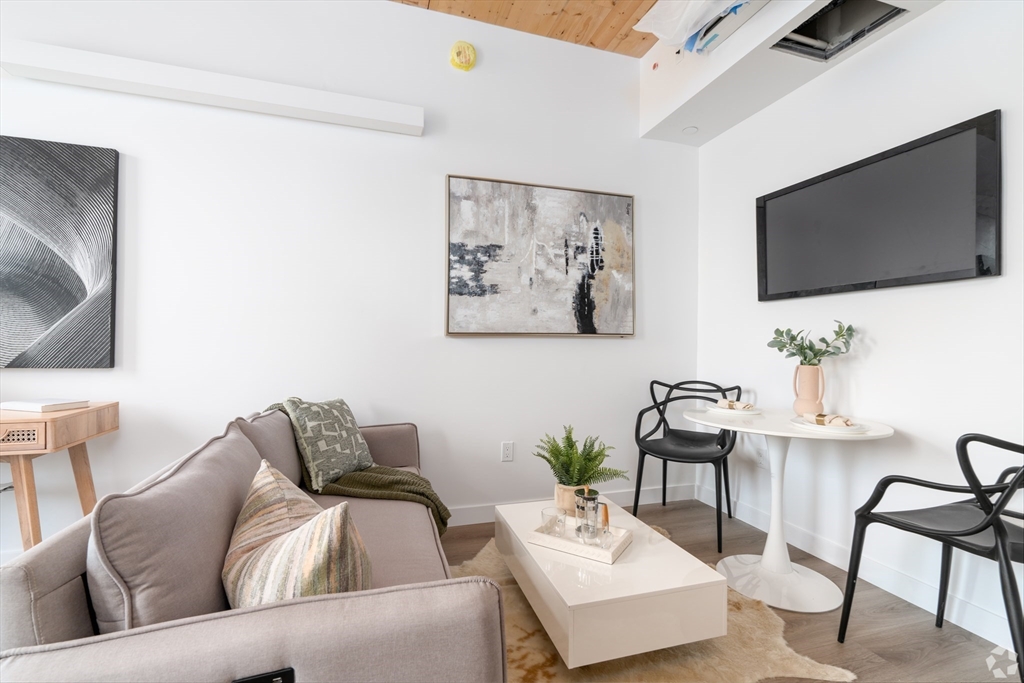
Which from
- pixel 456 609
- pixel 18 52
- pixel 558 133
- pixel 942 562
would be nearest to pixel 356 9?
pixel 558 133

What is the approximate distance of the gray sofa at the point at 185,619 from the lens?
71 centimetres

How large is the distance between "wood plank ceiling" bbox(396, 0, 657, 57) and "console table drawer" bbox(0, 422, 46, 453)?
2.62 m

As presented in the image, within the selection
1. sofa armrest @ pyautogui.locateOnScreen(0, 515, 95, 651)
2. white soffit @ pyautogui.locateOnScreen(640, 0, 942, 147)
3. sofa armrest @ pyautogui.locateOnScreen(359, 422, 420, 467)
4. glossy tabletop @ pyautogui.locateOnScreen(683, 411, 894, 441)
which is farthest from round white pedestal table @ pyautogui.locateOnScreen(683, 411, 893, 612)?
→ sofa armrest @ pyautogui.locateOnScreen(0, 515, 95, 651)

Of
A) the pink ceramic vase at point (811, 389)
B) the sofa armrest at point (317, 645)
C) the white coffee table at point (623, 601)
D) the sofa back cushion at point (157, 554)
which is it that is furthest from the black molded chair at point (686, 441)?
the sofa back cushion at point (157, 554)

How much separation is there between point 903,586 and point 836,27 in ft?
7.92

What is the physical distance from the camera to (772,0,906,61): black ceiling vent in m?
2.00

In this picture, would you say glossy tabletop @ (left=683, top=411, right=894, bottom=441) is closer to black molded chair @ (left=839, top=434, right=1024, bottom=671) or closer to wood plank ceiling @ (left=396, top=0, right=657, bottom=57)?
black molded chair @ (left=839, top=434, right=1024, bottom=671)

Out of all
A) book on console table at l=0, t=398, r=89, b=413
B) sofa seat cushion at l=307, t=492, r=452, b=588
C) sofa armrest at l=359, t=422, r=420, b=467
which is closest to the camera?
sofa seat cushion at l=307, t=492, r=452, b=588

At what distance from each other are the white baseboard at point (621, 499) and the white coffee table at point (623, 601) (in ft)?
3.61

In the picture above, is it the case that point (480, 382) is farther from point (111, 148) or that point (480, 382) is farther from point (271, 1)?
point (271, 1)

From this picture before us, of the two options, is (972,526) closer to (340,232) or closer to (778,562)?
(778,562)

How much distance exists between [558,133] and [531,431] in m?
1.80

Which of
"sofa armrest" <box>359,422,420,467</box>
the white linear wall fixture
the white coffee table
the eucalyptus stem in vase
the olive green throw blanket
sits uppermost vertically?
the white linear wall fixture

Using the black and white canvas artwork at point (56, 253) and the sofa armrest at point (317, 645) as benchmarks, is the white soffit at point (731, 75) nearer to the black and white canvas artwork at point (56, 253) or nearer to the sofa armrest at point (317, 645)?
the sofa armrest at point (317, 645)
